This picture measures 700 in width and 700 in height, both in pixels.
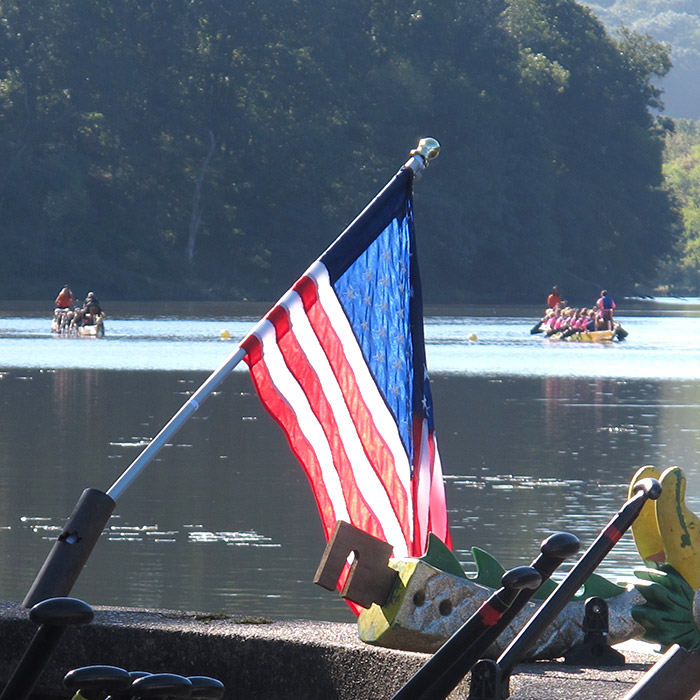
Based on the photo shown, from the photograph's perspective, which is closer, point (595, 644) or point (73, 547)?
point (73, 547)

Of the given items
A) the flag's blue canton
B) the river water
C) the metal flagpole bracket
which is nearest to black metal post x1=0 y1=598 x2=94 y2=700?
the flag's blue canton

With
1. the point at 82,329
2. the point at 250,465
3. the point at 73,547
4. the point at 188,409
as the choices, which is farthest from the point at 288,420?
the point at 82,329

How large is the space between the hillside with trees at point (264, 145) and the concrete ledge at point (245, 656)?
73.9 m

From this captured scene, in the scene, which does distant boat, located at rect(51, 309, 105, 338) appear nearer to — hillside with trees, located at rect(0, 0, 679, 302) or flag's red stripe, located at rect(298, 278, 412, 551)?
hillside with trees, located at rect(0, 0, 679, 302)

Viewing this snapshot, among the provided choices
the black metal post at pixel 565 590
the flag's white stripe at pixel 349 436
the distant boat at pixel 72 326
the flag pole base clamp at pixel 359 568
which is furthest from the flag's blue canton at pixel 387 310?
the distant boat at pixel 72 326

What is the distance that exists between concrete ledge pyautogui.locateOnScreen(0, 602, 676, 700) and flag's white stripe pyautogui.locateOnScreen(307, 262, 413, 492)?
31.3 inches

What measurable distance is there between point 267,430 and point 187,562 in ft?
30.4

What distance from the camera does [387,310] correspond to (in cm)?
627

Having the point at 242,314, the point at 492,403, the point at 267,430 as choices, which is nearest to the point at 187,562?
the point at 267,430

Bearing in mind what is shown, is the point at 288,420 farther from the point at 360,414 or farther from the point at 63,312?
the point at 63,312

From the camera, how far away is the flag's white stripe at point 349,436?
19.3 feet

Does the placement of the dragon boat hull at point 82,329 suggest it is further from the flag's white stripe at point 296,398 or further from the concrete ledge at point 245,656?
the concrete ledge at point 245,656

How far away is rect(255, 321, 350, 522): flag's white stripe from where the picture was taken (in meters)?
5.99

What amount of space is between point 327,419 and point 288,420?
135 millimetres
